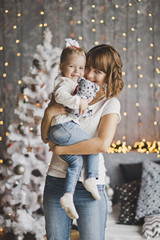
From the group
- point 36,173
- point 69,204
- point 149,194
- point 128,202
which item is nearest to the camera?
point 69,204

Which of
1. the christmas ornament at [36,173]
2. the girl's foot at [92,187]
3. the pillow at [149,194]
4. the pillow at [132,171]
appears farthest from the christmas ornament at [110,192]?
the girl's foot at [92,187]

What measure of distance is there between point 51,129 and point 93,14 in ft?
8.49

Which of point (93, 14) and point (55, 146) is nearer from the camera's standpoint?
point (55, 146)

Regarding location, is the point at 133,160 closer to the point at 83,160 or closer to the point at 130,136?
the point at 130,136

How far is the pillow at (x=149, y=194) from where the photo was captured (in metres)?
2.47

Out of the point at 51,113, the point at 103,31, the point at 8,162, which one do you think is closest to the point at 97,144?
the point at 51,113

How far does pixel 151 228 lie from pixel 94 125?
1155 mm

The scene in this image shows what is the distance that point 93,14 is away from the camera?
→ 3699 millimetres

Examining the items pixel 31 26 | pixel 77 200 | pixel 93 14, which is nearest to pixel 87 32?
pixel 93 14

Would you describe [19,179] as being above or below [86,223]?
below

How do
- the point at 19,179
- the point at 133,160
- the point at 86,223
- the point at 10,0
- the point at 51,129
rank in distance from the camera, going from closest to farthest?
the point at 86,223 < the point at 51,129 < the point at 19,179 < the point at 133,160 < the point at 10,0

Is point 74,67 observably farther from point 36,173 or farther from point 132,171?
point 36,173

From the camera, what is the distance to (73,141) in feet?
4.69

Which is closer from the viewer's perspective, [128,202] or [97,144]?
[97,144]
